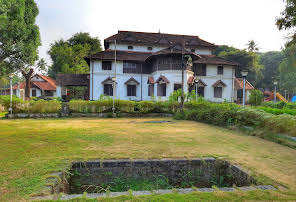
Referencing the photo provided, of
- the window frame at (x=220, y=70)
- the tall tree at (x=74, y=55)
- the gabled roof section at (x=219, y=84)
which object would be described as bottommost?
the gabled roof section at (x=219, y=84)

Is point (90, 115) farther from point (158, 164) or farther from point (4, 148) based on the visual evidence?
point (158, 164)

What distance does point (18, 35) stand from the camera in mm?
22406

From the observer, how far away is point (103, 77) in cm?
2369

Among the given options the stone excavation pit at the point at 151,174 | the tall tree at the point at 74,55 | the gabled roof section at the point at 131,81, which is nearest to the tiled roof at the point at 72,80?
the gabled roof section at the point at 131,81

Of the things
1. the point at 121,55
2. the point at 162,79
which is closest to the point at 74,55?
the point at 121,55

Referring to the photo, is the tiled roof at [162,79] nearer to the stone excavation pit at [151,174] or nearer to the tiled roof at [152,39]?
the tiled roof at [152,39]

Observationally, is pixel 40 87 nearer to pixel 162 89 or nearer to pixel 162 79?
pixel 162 89

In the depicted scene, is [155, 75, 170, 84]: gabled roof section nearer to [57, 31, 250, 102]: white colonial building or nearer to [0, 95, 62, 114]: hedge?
[57, 31, 250, 102]: white colonial building

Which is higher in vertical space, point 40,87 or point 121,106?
point 40,87

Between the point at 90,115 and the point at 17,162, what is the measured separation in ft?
33.8

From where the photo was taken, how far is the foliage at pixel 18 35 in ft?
69.2

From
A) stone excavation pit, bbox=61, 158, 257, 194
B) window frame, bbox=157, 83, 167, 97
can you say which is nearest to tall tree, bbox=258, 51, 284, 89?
window frame, bbox=157, 83, 167, 97

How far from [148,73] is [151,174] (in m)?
21.2

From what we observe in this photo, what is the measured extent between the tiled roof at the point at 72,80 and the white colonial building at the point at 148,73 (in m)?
0.31
